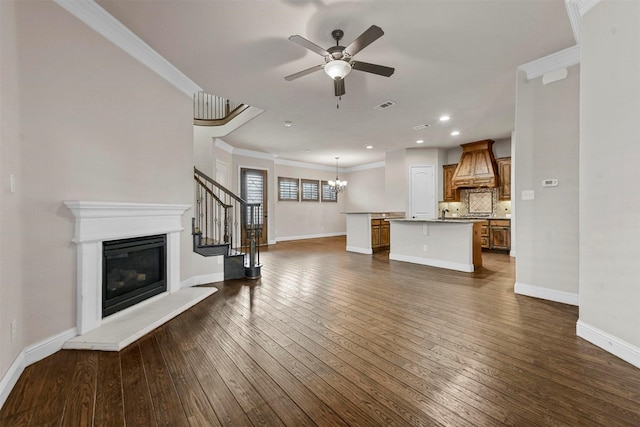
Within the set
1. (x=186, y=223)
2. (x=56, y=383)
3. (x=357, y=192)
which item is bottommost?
(x=56, y=383)

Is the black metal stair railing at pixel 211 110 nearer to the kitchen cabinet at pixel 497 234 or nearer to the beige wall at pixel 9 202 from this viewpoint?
the beige wall at pixel 9 202

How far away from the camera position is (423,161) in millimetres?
8086

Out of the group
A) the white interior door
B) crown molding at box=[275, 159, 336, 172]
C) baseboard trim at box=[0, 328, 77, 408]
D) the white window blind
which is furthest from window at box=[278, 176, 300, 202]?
baseboard trim at box=[0, 328, 77, 408]

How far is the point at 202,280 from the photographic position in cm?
418

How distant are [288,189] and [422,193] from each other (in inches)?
183

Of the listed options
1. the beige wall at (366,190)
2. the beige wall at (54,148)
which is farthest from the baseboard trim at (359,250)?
the beige wall at (54,148)

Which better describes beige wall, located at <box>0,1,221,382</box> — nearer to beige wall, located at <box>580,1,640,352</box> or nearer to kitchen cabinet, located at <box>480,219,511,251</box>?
beige wall, located at <box>580,1,640,352</box>

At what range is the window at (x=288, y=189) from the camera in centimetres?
960

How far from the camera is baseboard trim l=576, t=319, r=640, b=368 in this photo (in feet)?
6.44

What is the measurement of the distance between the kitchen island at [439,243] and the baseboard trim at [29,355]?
544 centimetres

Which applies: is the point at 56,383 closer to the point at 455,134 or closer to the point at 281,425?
the point at 281,425

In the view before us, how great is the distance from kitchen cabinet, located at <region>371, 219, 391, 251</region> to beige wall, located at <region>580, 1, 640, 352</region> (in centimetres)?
500

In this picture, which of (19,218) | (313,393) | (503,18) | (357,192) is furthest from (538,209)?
(357,192)

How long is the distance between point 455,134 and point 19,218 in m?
7.44
